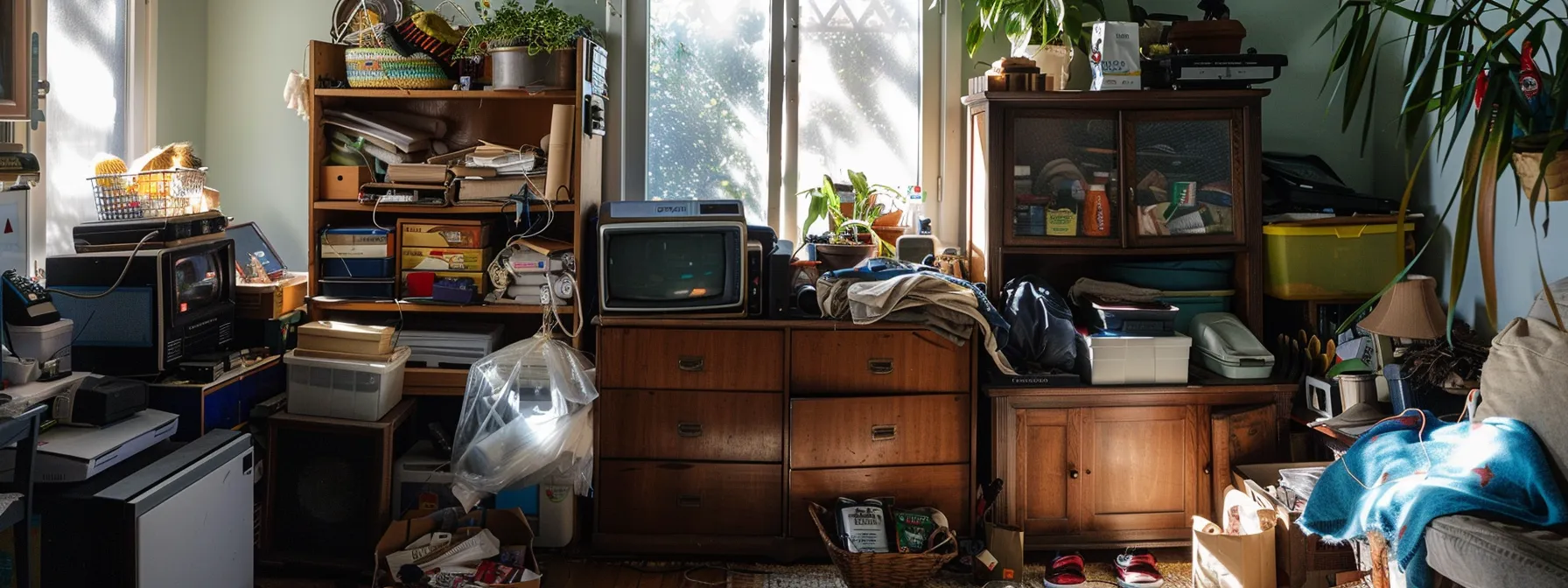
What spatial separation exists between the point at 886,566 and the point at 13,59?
2.31m

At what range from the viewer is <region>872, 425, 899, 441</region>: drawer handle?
3275 millimetres

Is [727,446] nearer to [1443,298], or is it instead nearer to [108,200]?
[108,200]

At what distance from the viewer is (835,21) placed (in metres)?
3.82

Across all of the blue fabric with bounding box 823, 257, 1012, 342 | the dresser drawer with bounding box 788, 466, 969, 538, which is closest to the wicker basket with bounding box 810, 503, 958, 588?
the dresser drawer with bounding box 788, 466, 969, 538

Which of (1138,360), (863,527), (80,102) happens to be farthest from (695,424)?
(80,102)

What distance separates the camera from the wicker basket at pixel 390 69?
3.39 metres

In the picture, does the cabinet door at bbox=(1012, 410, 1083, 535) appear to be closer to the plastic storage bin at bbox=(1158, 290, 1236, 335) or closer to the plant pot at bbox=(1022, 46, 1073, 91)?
the plastic storage bin at bbox=(1158, 290, 1236, 335)

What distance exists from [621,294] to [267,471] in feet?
3.59

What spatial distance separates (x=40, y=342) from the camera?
8.36 feet

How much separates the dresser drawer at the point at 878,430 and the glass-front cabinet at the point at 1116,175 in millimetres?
592

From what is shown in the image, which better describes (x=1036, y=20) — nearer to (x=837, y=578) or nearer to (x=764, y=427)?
(x=764, y=427)

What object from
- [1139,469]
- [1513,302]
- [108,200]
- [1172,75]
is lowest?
[1139,469]

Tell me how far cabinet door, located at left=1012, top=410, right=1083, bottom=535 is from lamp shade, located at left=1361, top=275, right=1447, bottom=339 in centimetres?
84

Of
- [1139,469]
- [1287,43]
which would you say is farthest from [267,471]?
[1287,43]
